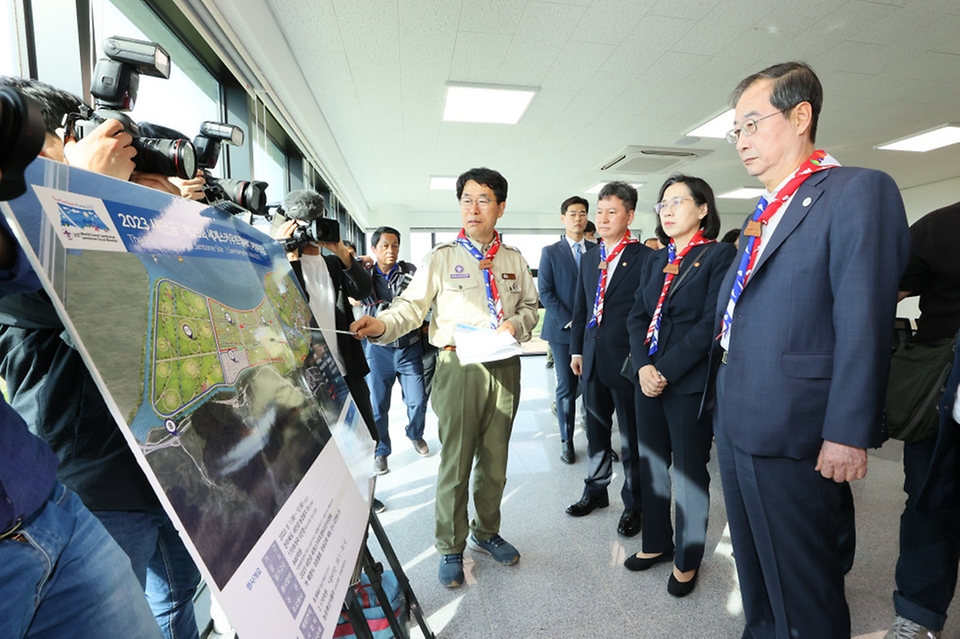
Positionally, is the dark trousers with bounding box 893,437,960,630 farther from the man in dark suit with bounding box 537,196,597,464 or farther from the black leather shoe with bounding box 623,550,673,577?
the man in dark suit with bounding box 537,196,597,464

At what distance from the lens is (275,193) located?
400cm

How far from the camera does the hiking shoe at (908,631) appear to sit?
1332 mm

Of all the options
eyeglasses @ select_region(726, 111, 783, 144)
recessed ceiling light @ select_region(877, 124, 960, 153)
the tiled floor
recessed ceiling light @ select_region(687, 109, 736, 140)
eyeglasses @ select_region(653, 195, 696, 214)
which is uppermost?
recessed ceiling light @ select_region(877, 124, 960, 153)

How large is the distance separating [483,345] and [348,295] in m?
0.84

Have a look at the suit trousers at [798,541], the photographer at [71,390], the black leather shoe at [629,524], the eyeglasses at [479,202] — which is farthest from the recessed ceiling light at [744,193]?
the photographer at [71,390]

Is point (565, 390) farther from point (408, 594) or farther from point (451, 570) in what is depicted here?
point (408, 594)

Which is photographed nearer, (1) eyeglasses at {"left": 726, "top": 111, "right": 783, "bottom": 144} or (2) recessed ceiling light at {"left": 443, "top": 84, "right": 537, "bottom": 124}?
(1) eyeglasses at {"left": 726, "top": 111, "right": 783, "bottom": 144}

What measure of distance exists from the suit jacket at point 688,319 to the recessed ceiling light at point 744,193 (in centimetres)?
776

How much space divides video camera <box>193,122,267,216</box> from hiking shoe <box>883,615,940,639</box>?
2.29 metres

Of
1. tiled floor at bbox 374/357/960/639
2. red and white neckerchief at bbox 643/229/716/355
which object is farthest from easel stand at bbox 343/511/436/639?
red and white neckerchief at bbox 643/229/716/355

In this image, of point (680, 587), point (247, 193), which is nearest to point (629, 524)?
point (680, 587)

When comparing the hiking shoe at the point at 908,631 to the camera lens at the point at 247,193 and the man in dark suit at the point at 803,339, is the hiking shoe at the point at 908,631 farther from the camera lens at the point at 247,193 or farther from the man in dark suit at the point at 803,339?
the camera lens at the point at 247,193

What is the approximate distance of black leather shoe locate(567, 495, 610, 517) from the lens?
2213 mm

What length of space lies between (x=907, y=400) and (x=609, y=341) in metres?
1.05
